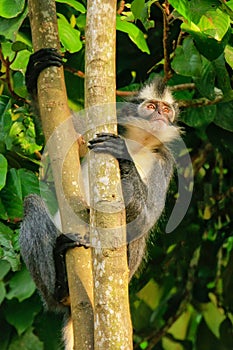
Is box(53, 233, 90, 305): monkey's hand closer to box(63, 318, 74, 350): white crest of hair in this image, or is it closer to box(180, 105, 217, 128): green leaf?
box(63, 318, 74, 350): white crest of hair

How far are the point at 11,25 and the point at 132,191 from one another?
1441 mm

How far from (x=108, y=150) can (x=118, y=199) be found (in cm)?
29

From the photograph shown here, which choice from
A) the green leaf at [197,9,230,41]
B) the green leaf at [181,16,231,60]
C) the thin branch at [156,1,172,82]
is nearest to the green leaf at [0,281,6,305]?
the thin branch at [156,1,172,82]

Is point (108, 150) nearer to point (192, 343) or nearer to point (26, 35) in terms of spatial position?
point (26, 35)

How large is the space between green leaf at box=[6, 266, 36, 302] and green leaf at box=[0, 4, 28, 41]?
7.16 ft

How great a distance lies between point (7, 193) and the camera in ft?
20.4

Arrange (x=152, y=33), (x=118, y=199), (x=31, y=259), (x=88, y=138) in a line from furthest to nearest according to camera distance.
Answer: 1. (x=152, y=33)
2. (x=31, y=259)
3. (x=88, y=138)
4. (x=118, y=199)

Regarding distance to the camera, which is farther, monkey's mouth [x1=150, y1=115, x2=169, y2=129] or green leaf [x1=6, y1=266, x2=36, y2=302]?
green leaf [x1=6, y1=266, x2=36, y2=302]

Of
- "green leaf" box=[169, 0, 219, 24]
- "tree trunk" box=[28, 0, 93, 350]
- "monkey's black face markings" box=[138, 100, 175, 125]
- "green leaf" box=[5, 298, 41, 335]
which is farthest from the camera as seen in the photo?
"green leaf" box=[5, 298, 41, 335]

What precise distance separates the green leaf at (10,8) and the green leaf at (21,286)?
2353 mm

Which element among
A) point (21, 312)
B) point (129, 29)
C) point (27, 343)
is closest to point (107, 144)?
point (129, 29)

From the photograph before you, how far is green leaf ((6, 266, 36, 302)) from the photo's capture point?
6.98m

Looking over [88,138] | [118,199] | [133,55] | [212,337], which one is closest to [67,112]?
[88,138]

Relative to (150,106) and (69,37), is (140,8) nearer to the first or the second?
(69,37)
